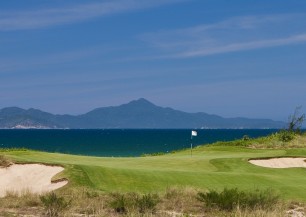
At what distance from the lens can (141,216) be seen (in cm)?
1462

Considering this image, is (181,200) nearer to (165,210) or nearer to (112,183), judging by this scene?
(165,210)

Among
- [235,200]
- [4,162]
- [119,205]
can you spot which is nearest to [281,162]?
[4,162]

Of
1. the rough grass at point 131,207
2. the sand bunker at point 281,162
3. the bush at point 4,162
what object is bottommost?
the rough grass at point 131,207

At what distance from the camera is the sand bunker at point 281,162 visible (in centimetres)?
3283

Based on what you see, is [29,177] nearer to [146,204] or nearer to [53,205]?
[53,205]

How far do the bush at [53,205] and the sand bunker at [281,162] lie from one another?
18.1 m

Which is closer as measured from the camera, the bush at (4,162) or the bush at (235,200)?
the bush at (235,200)

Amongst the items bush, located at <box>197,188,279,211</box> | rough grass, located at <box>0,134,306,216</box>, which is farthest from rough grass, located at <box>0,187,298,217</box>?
bush, located at <box>197,188,279,211</box>

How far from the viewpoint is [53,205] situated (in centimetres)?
1609

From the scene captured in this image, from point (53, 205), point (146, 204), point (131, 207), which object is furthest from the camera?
point (131, 207)

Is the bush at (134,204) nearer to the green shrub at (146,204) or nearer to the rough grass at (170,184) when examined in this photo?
the green shrub at (146,204)

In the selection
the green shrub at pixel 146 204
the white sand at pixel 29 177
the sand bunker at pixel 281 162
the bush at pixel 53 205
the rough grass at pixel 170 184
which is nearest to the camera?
the bush at pixel 53 205

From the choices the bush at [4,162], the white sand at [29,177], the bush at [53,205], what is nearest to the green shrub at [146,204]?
the bush at [53,205]

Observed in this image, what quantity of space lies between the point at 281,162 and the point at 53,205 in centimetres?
2078
